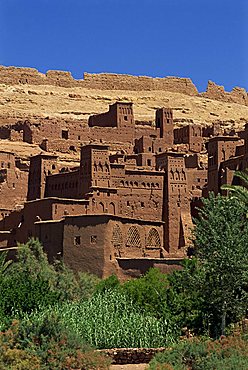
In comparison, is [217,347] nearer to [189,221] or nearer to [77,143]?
[189,221]

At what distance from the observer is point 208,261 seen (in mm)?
30922

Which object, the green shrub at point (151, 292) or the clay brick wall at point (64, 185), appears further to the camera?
the clay brick wall at point (64, 185)

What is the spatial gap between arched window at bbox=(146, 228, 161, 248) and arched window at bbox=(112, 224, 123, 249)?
2.84 meters

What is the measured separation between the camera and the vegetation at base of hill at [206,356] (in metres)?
23.4

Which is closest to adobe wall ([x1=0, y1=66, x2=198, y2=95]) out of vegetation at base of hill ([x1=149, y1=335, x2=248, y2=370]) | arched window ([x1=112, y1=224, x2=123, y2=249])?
arched window ([x1=112, y1=224, x2=123, y2=249])

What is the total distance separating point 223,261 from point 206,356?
6.41 m

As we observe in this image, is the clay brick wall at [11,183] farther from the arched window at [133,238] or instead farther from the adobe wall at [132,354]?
the adobe wall at [132,354]

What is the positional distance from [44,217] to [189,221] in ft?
23.7

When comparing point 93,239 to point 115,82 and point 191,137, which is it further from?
point 115,82

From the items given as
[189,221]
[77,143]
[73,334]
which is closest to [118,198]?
[189,221]

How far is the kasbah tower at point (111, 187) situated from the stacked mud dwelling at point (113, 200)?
0.05 meters

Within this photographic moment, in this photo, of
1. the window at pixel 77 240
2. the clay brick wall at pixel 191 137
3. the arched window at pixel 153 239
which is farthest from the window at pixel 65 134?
the window at pixel 77 240

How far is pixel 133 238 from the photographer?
4766cm

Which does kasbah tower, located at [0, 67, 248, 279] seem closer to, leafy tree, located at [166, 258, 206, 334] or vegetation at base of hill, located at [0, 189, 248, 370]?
vegetation at base of hill, located at [0, 189, 248, 370]
